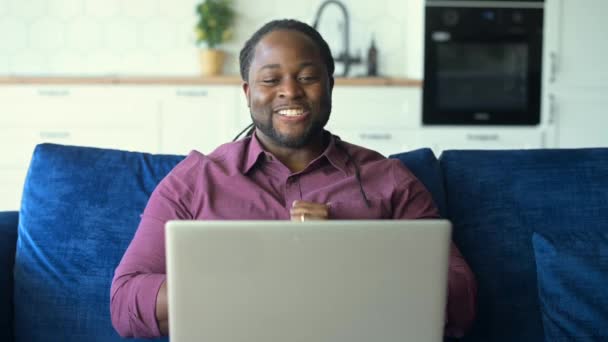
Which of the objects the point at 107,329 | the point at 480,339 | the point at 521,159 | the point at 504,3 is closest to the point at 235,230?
the point at 107,329

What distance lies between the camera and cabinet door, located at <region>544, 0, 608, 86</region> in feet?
13.8

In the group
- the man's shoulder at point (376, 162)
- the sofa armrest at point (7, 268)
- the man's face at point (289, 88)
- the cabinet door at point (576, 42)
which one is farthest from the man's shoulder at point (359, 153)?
the cabinet door at point (576, 42)

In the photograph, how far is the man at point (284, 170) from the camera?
1668 mm

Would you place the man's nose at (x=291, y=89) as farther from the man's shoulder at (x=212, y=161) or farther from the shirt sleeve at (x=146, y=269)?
the shirt sleeve at (x=146, y=269)

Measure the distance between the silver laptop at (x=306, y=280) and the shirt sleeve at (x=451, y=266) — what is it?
1.65 feet

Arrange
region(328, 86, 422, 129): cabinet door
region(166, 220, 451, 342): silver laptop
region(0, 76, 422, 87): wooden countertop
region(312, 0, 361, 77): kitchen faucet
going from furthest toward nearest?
region(312, 0, 361, 77): kitchen faucet
region(328, 86, 422, 129): cabinet door
region(0, 76, 422, 87): wooden countertop
region(166, 220, 451, 342): silver laptop

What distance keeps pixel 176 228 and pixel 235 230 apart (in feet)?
0.25

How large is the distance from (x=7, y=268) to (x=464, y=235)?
1.06 meters

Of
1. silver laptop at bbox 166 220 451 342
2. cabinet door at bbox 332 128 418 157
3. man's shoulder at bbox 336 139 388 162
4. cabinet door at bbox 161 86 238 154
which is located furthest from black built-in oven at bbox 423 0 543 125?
silver laptop at bbox 166 220 451 342

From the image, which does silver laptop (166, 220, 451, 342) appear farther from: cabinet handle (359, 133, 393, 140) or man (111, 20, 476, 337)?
cabinet handle (359, 133, 393, 140)

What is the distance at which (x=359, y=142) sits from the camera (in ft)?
13.7

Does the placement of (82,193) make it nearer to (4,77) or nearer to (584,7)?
(4,77)

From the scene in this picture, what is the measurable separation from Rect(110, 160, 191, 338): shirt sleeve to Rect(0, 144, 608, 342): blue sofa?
16 centimetres

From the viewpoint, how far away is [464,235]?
6.07 feet
